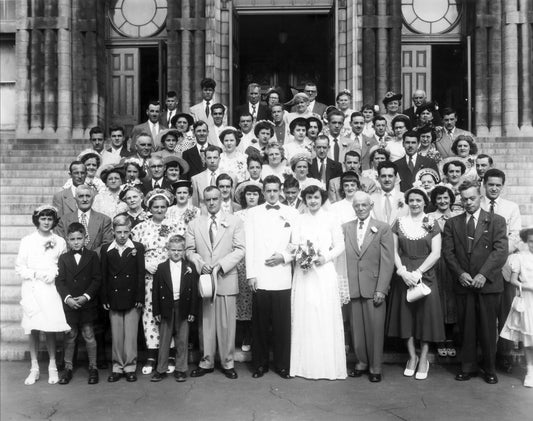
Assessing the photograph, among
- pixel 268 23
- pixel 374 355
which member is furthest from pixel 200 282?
pixel 268 23

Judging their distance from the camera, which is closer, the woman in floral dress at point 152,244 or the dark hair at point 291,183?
the woman in floral dress at point 152,244

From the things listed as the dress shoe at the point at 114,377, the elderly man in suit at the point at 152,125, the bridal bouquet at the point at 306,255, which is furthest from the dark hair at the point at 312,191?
the elderly man in suit at the point at 152,125

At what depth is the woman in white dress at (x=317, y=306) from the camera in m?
6.22

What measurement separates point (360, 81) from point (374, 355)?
27.1ft

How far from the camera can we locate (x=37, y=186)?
1084 cm

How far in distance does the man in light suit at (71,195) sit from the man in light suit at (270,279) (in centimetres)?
208

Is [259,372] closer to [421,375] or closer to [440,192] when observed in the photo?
[421,375]

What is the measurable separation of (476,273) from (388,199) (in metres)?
1.37

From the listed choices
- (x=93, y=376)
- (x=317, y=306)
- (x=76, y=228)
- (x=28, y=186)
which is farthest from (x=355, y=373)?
(x=28, y=186)

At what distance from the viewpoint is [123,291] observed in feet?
20.6

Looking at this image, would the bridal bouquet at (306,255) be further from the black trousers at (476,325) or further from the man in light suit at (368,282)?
the black trousers at (476,325)

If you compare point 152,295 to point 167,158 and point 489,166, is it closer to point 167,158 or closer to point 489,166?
point 167,158

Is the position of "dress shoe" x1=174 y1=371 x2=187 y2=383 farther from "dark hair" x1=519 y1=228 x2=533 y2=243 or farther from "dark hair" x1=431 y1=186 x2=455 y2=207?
"dark hair" x1=519 y1=228 x2=533 y2=243

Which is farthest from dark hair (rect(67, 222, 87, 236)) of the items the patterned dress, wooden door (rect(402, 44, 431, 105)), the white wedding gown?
wooden door (rect(402, 44, 431, 105))
